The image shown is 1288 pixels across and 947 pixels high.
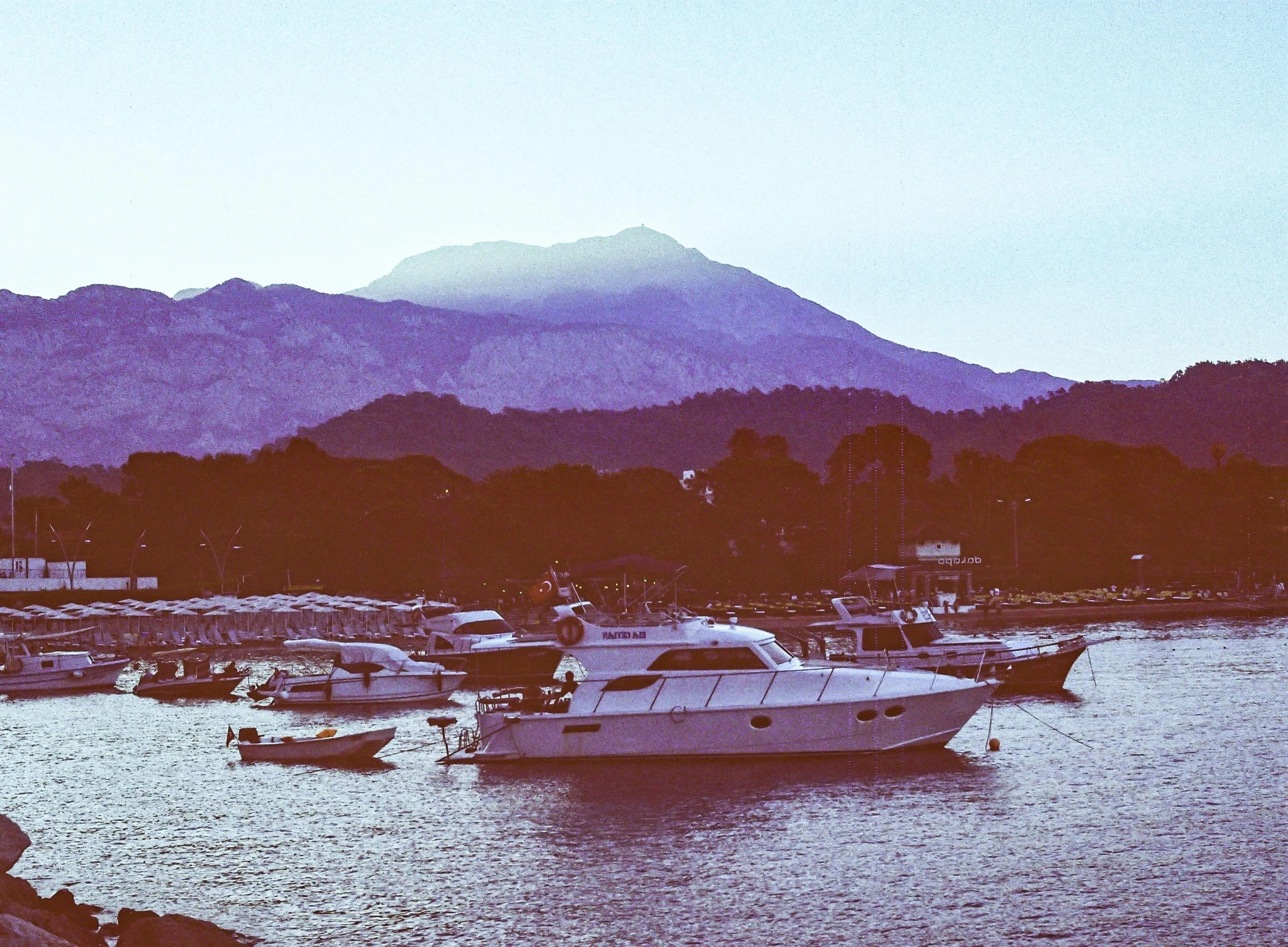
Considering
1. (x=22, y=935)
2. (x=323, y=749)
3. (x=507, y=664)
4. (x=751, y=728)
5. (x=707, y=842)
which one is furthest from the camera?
(x=507, y=664)

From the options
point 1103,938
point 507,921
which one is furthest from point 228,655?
point 1103,938

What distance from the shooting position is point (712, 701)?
47.3 metres

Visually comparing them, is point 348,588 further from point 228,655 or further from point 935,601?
point 935,601

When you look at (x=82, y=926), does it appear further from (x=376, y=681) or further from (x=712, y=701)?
(x=376, y=681)

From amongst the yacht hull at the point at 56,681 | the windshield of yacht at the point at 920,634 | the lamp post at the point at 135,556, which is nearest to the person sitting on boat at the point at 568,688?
the windshield of yacht at the point at 920,634

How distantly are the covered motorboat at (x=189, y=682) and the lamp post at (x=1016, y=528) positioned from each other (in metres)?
116

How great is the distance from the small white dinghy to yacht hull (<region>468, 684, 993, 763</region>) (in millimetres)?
8701

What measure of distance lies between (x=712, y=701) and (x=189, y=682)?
46.0 meters

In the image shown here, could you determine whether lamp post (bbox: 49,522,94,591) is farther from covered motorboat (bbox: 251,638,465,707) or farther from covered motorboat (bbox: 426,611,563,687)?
covered motorboat (bbox: 251,638,465,707)

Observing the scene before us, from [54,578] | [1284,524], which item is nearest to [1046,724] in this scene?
[54,578]

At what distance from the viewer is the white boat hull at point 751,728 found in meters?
47.0

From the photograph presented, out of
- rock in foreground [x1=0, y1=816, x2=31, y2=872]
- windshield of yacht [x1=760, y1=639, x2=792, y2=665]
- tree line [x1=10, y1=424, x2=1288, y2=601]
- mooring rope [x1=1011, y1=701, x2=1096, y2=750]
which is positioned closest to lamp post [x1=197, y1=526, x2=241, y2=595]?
tree line [x1=10, y1=424, x2=1288, y2=601]

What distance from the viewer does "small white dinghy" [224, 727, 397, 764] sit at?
178 feet

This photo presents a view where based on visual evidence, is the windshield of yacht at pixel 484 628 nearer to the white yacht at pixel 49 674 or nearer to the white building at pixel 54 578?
the white yacht at pixel 49 674
